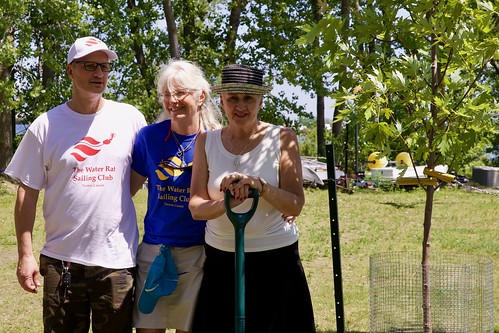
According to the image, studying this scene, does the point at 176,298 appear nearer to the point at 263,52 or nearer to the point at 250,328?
the point at 250,328

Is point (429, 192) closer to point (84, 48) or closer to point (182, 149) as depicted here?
point (182, 149)

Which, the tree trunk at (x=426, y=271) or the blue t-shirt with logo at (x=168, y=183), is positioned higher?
the blue t-shirt with logo at (x=168, y=183)

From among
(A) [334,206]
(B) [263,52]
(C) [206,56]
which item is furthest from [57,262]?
(B) [263,52]

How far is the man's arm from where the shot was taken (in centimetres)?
348

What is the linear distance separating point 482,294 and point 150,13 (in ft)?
72.3

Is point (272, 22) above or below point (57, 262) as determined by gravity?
above

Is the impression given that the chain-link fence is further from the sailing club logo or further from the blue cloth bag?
the sailing club logo

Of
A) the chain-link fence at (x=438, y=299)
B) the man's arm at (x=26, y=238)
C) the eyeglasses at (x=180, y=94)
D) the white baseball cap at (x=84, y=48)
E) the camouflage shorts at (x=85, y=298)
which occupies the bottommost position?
the chain-link fence at (x=438, y=299)

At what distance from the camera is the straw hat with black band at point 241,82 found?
324cm

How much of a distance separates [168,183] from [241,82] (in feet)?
2.07

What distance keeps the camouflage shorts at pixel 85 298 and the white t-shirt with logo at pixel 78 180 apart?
0.05 m

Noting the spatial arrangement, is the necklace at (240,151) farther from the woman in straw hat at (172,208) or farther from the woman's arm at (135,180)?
the woman's arm at (135,180)

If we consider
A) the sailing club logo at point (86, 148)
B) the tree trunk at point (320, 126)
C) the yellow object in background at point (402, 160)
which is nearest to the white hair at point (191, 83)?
the sailing club logo at point (86, 148)

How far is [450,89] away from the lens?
420 centimetres
